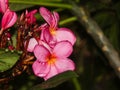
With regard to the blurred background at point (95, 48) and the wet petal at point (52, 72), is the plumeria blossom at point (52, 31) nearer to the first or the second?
the wet petal at point (52, 72)

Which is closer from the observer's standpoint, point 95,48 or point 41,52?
point 41,52

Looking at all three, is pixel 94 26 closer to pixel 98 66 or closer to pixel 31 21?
pixel 31 21

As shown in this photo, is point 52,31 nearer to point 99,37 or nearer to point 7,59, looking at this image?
point 7,59

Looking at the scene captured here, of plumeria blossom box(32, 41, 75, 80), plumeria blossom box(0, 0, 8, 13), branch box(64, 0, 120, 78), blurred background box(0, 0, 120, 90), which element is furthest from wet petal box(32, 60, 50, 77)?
blurred background box(0, 0, 120, 90)

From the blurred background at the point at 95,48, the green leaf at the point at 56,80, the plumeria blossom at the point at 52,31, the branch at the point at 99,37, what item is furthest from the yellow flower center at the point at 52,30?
the blurred background at the point at 95,48

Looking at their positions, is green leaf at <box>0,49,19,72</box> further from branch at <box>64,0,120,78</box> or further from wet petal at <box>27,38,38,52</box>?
branch at <box>64,0,120,78</box>

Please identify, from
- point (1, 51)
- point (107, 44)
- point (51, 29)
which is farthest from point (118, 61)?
point (1, 51)

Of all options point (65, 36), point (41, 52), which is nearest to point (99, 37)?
point (65, 36)
